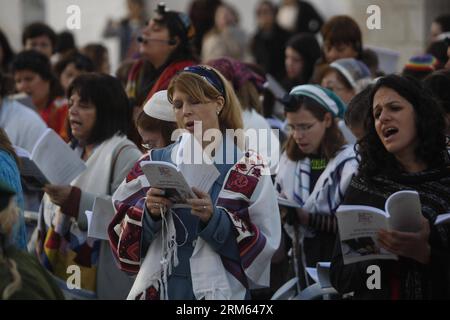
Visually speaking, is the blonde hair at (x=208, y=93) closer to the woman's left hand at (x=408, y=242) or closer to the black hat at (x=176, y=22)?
the woman's left hand at (x=408, y=242)

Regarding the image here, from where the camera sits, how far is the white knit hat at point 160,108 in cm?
666

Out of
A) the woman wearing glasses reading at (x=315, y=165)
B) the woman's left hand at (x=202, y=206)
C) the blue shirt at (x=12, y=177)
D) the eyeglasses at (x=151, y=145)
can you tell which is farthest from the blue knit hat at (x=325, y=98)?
the blue shirt at (x=12, y=177)

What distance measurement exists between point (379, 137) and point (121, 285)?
1923 mm

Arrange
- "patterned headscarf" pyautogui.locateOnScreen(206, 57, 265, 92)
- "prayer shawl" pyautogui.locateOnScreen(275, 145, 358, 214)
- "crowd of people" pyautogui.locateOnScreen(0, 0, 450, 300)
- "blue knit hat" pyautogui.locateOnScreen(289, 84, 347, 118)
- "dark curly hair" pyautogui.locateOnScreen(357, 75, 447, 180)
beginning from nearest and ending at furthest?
"crowd of people" pyautogui.locateOnScreen(0, 0, 450, 300) < "dark curly hair" pyautogui.locateOnScreen(357, 75, 447, 180) < "prayer shawl" pyautogui.locateOnScreen(275, 145, 358, 214) < "blue knit hat" pyautogui.locateOnScreen(289, 84, 347, 118) < "patterned headscarf" pyautogui.locateOnScreen(206, 57, 265, 92)

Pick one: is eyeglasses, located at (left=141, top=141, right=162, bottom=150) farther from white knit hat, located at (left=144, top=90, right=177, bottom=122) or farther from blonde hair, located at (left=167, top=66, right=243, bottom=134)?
blonde hair, located at (left=167, top=66, right=243, bottom=134)

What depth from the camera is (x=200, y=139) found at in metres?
5.95

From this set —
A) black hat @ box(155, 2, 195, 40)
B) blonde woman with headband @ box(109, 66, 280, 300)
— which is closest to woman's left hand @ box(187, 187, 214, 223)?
blonde woman with headband @ box(109, 66, 280, 300)

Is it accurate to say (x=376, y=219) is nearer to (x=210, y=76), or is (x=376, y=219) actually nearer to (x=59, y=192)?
(x=210, y=76)

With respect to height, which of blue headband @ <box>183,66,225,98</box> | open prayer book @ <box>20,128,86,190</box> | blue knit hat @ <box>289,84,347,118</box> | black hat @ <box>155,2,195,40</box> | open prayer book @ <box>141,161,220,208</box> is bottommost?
open prayer book @ <box>20,128,86,190</box>

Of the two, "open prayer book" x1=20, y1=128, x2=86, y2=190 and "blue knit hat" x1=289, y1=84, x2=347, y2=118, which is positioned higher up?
"blue knit hat" x1=289, y1=84, x2=347, y2=118

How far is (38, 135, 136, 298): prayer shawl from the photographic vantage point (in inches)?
284

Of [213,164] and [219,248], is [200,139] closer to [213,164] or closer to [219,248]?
[213,164]

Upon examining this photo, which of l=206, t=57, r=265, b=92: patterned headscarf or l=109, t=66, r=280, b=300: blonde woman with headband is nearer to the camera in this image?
l=109, t=66, r=280, b=300: blonde woman with headband

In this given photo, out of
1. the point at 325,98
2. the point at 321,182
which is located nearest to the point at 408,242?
the point at 321,182
